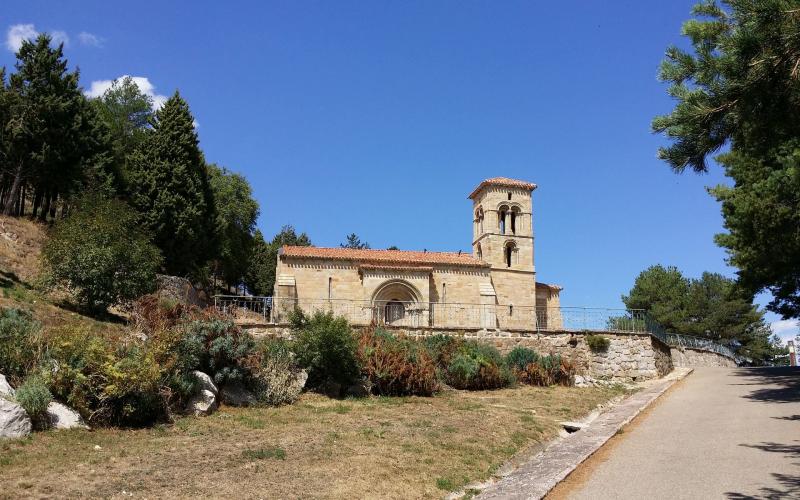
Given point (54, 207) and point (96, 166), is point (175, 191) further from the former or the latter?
point (54, 207)

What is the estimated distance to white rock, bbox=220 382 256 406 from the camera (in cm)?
1431

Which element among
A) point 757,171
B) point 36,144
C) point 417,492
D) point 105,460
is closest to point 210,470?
point 105,460

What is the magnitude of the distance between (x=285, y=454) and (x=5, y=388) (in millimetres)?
5132

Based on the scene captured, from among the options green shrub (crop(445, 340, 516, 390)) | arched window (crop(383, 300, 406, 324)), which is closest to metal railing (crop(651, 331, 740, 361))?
arched window (crop(383, 300, 406, 324))

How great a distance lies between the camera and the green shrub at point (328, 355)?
16219mm

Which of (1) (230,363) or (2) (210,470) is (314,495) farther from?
(1) (230,363)

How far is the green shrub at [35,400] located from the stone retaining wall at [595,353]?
15587mm

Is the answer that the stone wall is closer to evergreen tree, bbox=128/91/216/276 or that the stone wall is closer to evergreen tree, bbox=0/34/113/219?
evergreen tree, bbox=128/91/216/276

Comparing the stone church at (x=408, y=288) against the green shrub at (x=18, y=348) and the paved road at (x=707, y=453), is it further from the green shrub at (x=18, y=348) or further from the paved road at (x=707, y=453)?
the green shrub at (x=18, y=348)

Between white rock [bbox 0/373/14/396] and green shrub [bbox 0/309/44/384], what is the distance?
462 mm

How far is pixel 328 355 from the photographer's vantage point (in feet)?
53.3

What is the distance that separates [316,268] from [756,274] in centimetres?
2105

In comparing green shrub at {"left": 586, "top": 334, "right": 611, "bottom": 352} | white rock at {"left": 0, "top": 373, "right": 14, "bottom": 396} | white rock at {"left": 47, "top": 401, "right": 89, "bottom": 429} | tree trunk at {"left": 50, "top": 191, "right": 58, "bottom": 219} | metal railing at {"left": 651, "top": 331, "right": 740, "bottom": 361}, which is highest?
tree trunk at {"left": 50, "top": 191, "right": 58, "bottom": 219}

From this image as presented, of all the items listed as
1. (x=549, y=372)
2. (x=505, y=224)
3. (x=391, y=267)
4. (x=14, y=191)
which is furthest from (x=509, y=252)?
(x=14, y=191)
